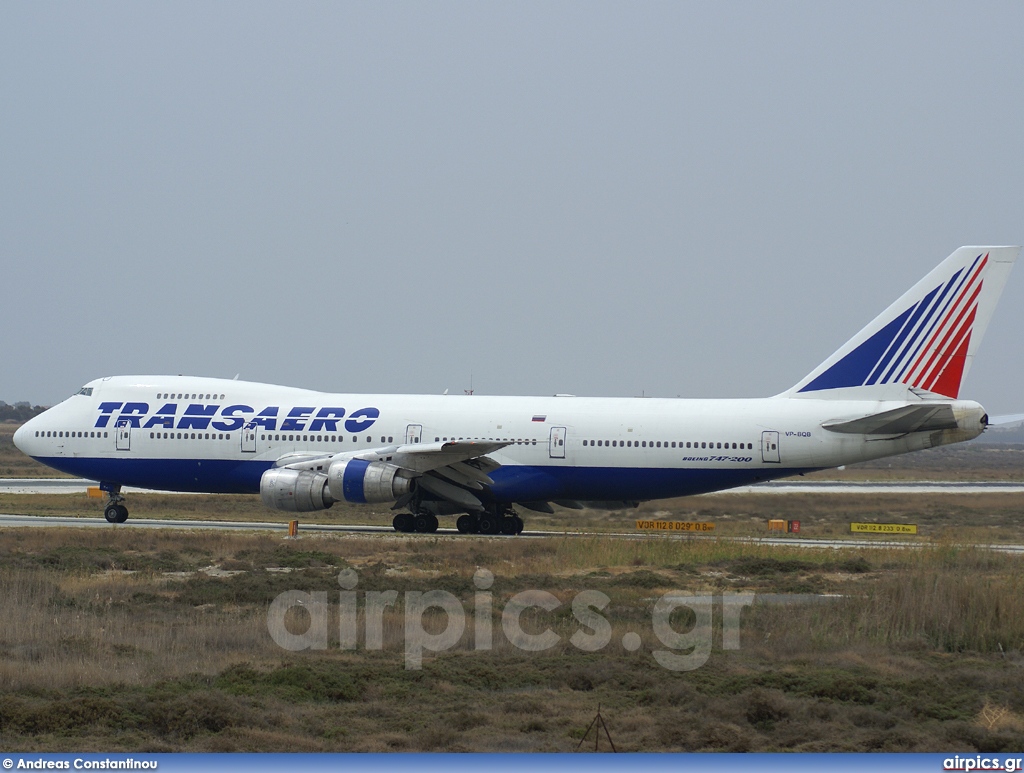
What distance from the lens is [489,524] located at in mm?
34281

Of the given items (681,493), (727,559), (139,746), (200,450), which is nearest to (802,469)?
(681,493)

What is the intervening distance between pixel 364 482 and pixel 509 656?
17.6 meters

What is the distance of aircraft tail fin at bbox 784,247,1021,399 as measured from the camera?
32344 mm

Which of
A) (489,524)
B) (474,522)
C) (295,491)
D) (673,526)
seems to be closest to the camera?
(295,491)

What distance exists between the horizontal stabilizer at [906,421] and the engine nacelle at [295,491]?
14.0 meters

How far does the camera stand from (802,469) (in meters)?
32.8

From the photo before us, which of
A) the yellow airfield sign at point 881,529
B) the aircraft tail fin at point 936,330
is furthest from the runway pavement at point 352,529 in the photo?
the aircraft tail fin at point 936,330

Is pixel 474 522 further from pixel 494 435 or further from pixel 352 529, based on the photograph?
pixel 352 529

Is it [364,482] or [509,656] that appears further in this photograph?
[364,482]

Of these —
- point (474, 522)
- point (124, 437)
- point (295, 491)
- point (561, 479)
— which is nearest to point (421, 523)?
point (474, 522)

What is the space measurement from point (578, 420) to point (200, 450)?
36.7 ft

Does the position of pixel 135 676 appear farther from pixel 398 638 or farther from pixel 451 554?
pixel 451 554

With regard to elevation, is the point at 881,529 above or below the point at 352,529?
below

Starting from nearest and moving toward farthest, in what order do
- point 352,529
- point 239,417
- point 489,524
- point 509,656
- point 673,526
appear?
point 509,656
point 489,524
point 239,417
point 352,529
point 673,526
